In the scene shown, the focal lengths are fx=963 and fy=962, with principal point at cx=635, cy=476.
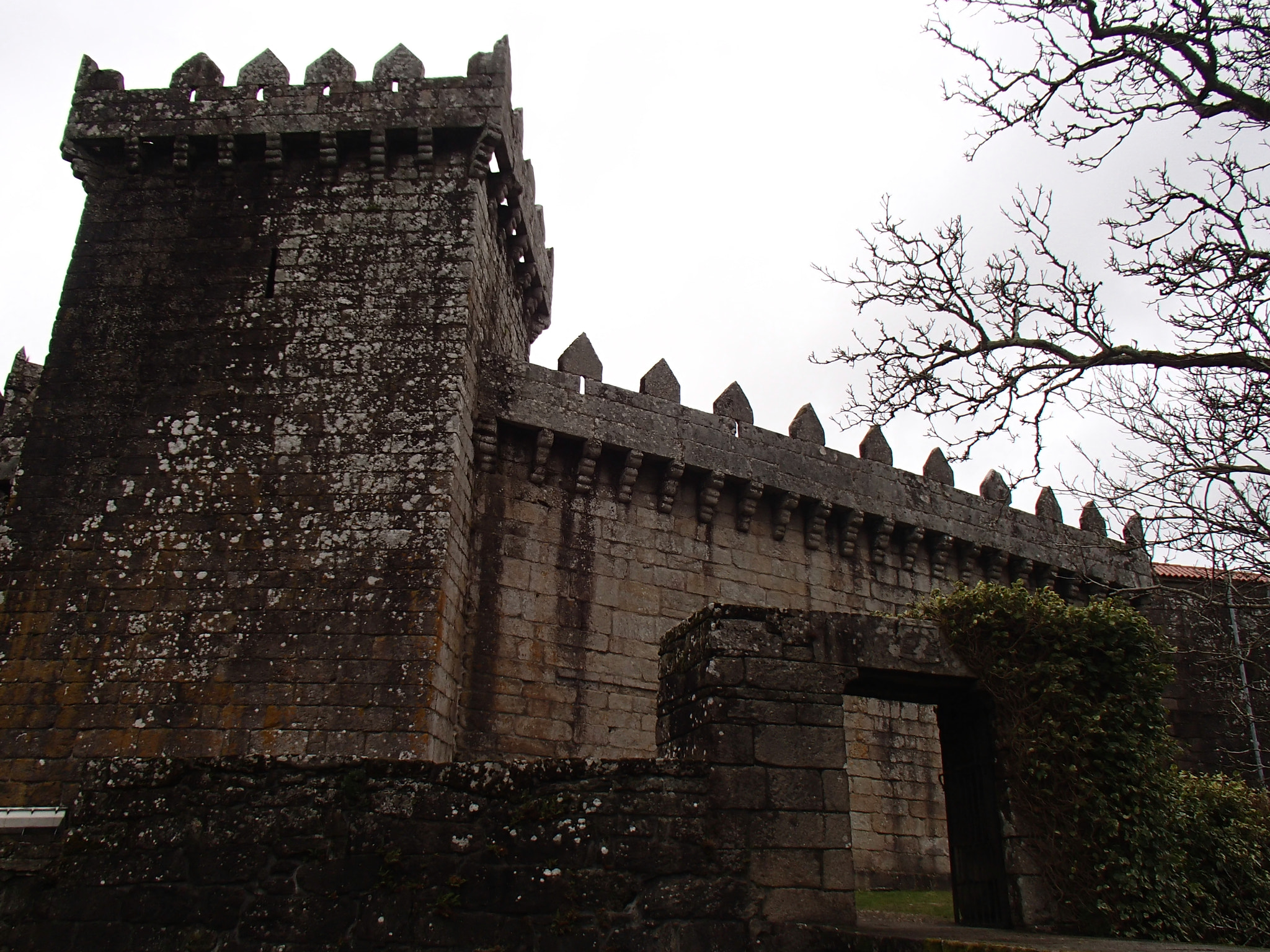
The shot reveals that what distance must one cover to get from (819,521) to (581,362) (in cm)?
379

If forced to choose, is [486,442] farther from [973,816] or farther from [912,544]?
[912,544]

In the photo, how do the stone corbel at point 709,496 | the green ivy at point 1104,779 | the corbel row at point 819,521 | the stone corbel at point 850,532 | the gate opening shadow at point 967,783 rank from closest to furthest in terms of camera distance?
the green ivy at point 1104,779, the gate opening shadow at point 967,783, the corbel row at point 819,521, the stone corbel at point 709,496, the stone corbel at point 850,532

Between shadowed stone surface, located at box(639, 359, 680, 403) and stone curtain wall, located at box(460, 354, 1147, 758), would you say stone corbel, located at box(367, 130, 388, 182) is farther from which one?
shadowed stone surface, located at box(639, 359, 680, 403)

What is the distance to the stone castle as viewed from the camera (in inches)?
338

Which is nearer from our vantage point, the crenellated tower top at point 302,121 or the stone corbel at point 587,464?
the crenellated tower top at point 302,121

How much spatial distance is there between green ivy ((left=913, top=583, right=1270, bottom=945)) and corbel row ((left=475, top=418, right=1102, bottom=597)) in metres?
5.48

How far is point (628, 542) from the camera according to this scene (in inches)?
440

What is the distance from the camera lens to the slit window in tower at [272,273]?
10.1 metres

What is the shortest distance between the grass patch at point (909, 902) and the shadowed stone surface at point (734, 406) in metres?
5.68

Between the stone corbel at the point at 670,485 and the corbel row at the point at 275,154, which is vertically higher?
the corbel row at the point at 275,154

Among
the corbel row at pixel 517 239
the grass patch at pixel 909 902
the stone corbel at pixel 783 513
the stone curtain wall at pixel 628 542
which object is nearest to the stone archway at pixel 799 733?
the grass patch at pixel 909 902

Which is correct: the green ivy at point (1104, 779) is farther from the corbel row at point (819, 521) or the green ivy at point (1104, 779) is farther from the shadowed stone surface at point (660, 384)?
the shadowed stone surface at point (660, 384)

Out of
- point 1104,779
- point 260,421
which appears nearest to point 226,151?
point 260,421

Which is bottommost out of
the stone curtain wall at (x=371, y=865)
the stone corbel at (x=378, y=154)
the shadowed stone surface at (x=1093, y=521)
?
the stone curtain wall at (x=371, y=865)
